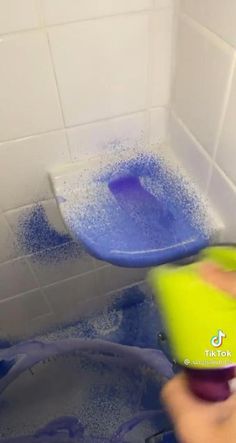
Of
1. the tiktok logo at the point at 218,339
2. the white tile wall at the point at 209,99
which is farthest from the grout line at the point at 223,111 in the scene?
the tiktok logo at the point at 218,339

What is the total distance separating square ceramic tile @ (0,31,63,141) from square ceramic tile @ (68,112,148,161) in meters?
0.04

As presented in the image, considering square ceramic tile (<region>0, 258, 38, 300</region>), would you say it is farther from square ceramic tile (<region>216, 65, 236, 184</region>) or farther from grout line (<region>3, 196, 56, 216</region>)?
square ceramic tile (<region>216, 65, 236, 184</region>)

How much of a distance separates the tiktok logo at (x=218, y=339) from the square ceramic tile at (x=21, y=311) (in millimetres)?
488

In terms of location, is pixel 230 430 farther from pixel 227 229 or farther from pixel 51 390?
pixel 51 390

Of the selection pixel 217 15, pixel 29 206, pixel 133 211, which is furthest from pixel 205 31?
pixel 29 206

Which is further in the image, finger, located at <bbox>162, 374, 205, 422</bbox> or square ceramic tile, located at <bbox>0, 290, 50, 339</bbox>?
square ceramic tile, located at <bbox>0, 290, 50, 339</bbox>

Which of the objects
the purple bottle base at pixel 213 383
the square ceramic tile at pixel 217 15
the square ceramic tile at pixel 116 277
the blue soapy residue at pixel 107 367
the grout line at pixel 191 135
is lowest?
the blue soapy residue at pixel 107 367

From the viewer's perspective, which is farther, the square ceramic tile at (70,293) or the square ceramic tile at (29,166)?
the square ceramic tile at (70,293)

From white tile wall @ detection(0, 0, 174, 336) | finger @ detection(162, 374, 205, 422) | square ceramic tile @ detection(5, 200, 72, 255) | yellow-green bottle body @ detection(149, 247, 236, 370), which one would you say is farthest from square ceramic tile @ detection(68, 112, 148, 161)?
finger @ detection(162, 374, 205, 422)

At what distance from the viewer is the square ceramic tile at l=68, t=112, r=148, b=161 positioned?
609 millimetres

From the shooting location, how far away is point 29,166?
0.62 m

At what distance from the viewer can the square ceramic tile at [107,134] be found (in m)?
0.61

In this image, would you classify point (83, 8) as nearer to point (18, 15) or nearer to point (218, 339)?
point (18, 15)

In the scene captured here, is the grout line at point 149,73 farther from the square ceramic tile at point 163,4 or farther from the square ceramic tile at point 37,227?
the square ceramic tile at point 37,227
